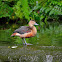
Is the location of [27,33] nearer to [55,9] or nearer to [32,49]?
[32,49]

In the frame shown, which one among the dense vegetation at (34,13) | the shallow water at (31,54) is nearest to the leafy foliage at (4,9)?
the dense vegetation at (34,13)

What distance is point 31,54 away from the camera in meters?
3.33

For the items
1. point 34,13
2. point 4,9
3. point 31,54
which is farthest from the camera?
point 4,9

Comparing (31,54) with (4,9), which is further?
(4,9)

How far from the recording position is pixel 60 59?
3.00 meters

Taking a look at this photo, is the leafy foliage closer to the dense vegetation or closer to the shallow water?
the dense vegetation

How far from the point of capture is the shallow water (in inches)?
120

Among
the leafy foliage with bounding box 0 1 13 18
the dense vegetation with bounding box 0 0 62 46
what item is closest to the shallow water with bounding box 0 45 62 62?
the dense vegetation with bounding box 0 0 62 46

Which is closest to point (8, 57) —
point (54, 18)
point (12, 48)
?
point (12, 48)

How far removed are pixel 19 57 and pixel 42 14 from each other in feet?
16.0

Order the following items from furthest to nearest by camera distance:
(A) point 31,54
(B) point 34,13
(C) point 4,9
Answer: (C) point 4,9
(B) point 34,13
(A) point 31,54

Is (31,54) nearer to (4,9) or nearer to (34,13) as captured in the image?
(34,13)

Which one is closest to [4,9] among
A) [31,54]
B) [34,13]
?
[34,13]

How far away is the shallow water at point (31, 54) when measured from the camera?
3.05 meters
